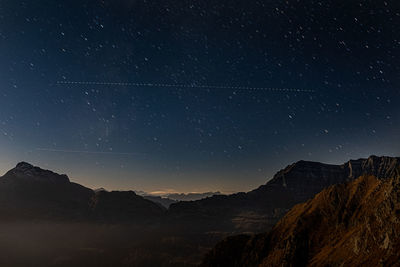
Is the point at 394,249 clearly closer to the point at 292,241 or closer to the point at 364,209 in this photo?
the point at 364,209

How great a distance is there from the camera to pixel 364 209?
6417 inches

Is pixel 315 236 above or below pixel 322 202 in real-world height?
below

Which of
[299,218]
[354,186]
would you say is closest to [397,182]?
[354,186]

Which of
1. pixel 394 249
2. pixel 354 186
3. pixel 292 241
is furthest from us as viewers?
pixel 354 186

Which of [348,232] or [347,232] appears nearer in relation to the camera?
[348,232]

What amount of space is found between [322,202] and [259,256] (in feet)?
166

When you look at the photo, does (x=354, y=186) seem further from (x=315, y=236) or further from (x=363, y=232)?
(x=363, y=232)

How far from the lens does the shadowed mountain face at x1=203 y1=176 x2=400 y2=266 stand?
406 ft

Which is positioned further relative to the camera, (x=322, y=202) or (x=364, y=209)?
(x=322, y=202)

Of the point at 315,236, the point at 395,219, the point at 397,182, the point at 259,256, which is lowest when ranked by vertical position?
the point at 259,256

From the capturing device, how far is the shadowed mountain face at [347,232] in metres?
124

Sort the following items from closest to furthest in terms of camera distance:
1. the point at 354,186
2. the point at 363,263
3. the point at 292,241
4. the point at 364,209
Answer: the point at 363,263
the point at 364,209
the point at 292,241
the point at 354,186

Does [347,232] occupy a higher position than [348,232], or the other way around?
[348,232]

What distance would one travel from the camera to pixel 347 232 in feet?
534
